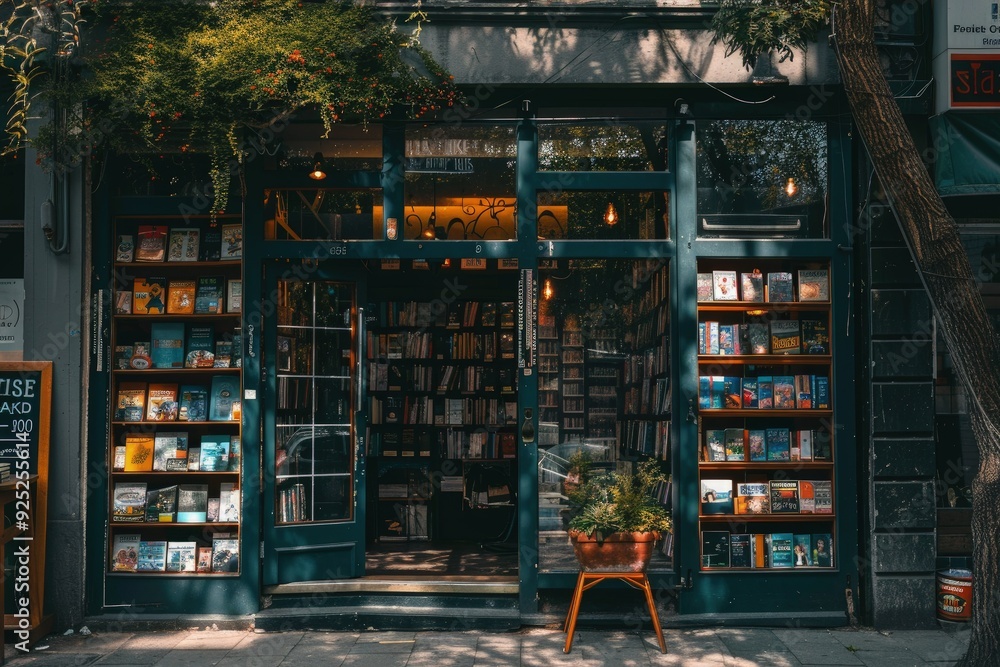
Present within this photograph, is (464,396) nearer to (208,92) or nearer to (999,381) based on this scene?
(208,92)

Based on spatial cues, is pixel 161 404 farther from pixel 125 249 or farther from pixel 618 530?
pixel 618 530

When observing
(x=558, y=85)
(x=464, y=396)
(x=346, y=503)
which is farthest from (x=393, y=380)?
(x=558, y=85)

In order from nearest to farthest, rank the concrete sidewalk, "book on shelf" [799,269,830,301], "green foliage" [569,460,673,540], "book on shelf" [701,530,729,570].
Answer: the concrete sidewalk
"green foliage" [569,460,673,540]
"book on shelf" [701,530,729,570]
"book on shelf" [799,269,830,301]

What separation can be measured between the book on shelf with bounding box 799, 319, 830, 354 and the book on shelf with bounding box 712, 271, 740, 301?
61 centimetres

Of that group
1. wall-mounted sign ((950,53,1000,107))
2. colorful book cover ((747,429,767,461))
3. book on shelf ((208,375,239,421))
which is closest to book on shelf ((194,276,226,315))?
book on shelf ((208,375,239,421))

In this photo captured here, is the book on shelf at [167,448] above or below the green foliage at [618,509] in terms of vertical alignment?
above

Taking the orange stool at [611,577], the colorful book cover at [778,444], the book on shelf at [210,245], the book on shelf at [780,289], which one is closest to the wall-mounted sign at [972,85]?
the book on shelf at [780,289]

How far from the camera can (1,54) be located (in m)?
6.79

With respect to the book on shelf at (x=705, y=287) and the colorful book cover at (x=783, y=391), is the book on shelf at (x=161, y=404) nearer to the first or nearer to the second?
the book on shelf at (x=705, y=287)

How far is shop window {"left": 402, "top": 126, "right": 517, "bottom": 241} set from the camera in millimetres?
7539

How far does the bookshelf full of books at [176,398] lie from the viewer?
7398 mm

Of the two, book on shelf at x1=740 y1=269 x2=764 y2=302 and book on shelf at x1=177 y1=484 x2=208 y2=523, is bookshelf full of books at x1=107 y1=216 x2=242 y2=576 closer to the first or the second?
book on shelf at x1=177 y1=484 x2=208 y2=523

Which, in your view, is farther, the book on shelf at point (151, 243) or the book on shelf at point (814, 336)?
the book on shelf at point (151, 243)

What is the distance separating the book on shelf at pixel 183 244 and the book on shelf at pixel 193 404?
1084 millimetres
